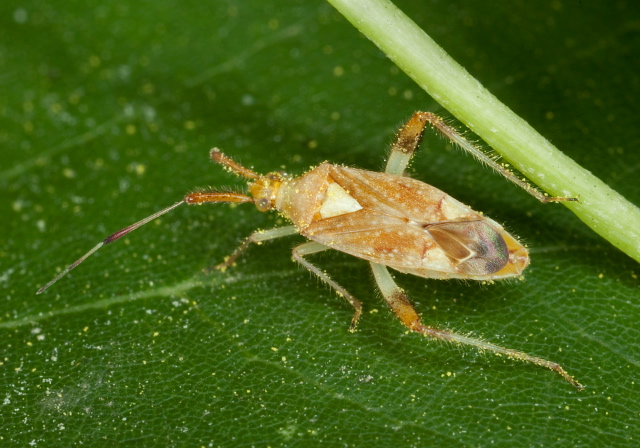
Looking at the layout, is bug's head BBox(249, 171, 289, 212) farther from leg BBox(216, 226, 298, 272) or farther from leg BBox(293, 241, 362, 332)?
leg BBox(293, 241, 362, 332)

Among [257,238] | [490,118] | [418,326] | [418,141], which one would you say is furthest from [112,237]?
[490,118]

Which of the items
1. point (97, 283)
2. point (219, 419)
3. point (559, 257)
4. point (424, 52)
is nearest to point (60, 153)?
point (97, 283)

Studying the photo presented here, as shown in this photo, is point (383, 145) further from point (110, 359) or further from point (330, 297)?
point (110, 359)

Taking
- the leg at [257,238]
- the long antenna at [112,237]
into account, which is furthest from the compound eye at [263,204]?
the long antenna at [112,237]

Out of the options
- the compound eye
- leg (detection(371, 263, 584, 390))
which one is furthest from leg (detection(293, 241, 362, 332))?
the compound eye

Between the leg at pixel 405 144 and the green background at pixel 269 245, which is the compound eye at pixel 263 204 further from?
the leg at pixel 405 144

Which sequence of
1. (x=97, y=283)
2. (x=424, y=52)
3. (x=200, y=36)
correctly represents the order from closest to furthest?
(x=424, y=52) → (x=97, y=283) → (x=200, y=36)
